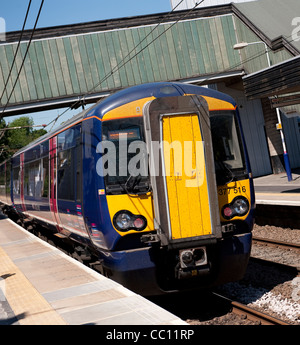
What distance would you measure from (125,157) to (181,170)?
88 centimetres

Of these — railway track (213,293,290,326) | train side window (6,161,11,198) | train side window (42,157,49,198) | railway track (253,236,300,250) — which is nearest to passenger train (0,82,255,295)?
railway track (213,293,290,326)

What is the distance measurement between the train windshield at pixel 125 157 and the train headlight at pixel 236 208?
1256mm

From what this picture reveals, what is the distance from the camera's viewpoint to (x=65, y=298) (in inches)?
265

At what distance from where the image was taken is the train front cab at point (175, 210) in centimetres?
651

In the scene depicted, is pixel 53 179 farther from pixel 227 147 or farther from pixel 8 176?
pixel 8 176

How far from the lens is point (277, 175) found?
28734 millimetres

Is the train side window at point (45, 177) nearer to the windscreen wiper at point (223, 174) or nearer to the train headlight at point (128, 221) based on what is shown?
the train headlight at point (128, 221)

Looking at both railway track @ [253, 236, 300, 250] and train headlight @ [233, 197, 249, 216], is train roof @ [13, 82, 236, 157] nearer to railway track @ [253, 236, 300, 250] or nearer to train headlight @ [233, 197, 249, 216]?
train headlight @ [233, 197, 249, 216]

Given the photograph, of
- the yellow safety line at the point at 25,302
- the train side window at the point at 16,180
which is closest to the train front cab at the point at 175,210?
the yellow safety line at the point at 25,302

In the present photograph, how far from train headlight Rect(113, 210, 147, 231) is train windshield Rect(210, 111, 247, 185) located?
1387mm
